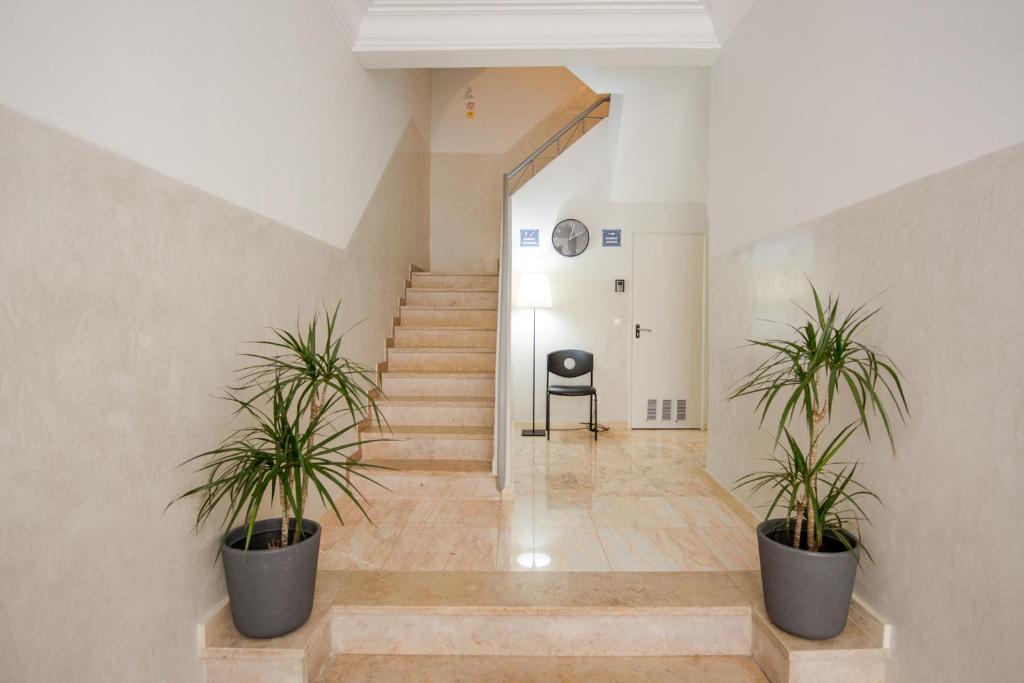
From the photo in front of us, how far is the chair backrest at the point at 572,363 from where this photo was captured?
5.84m

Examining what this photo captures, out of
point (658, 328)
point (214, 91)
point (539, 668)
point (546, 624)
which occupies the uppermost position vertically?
point (214, 91)

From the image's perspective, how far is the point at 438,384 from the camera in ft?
14.7

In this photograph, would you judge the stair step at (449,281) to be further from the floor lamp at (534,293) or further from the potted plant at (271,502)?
the potted plant at (271,502)

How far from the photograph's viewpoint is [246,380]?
2.24 meters

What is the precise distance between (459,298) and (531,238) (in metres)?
1.15

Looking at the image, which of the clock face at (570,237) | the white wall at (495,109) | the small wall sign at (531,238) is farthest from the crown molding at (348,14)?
the white wall at (495,109)

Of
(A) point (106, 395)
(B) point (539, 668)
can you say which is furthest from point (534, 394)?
(A) point (106, 395)

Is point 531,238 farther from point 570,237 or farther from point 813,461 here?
point 813,461

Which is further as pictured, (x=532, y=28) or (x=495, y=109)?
(x=495, y=109)

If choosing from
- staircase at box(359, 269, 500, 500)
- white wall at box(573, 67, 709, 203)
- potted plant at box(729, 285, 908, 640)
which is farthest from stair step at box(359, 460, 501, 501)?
white wall at box(573, 67, 709, 203)

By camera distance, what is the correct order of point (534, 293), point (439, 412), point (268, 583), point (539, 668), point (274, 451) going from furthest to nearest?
point (534, 293) < point (439, 412) < point (539, 668) < point (274, 451) < point (268, 583)

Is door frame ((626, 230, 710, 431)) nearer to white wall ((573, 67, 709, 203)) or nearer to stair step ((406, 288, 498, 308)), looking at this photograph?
white wall ((573, 67, 709, 203))

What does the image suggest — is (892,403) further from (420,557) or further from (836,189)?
(420,557)

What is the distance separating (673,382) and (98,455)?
535 cm
